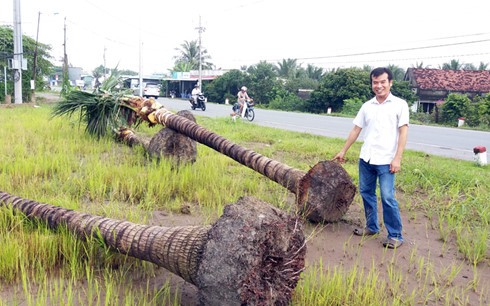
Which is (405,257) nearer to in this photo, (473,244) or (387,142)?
(473,244)

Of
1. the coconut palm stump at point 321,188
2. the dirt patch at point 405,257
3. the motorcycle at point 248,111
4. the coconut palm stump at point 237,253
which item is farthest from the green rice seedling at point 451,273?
the motorcycle at point 248,111

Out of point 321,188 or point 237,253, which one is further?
point 321,188

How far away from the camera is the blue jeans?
352cm

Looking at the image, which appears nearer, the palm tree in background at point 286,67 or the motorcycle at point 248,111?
the motorcycle at point 248,111

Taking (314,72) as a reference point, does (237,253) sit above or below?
below

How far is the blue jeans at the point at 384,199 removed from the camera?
352 cm

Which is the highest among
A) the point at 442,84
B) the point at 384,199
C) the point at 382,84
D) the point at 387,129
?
the point at 442,84

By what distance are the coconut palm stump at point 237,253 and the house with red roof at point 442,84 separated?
34327mm

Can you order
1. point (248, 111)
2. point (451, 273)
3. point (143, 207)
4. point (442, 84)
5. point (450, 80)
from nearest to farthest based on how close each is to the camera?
point (451, 273), point (143, 207), point (248, 111), point (442, 84), point (450, 80)

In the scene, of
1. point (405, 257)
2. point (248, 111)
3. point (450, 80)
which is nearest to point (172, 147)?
point (405, 257)

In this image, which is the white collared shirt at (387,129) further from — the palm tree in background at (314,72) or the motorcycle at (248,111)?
the palm tree in background at (314,72)

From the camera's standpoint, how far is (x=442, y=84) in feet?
115

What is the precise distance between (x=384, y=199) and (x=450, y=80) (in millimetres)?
36504

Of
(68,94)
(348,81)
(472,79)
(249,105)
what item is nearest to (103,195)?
(68,94)
